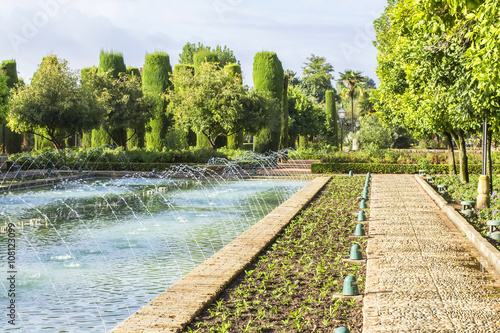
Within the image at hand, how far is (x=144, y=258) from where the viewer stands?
793 centimetres

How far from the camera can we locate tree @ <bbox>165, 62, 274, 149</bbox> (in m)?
29.0

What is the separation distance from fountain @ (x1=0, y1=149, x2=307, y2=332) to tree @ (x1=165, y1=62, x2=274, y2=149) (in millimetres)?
9043

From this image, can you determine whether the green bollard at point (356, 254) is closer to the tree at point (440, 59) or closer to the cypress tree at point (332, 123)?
the tree at point (440, 59)

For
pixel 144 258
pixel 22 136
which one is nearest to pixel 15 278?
pixel 144 258

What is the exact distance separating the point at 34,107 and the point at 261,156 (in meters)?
12.5

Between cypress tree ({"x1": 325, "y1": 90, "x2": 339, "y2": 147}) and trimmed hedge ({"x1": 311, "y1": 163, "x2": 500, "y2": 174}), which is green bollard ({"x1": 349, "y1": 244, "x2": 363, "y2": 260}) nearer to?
trimmed hedge ({"x1": 311, "y1": 163, "x2": 500, "y2": 174})

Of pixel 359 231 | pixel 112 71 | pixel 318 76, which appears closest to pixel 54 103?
pixel 112 71

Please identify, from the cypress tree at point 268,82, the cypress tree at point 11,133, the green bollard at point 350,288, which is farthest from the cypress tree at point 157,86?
the green bollard at point 350,288

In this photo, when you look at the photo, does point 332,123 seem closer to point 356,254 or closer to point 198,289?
point 356,254

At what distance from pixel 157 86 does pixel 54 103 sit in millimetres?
10731

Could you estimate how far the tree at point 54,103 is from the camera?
24.4 m

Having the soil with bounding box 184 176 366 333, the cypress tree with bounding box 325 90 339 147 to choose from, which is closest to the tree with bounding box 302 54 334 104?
the cypress tree with bounding box 325 90 339 147

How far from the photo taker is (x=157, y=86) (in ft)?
115

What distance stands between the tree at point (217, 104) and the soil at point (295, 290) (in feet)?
65.8
